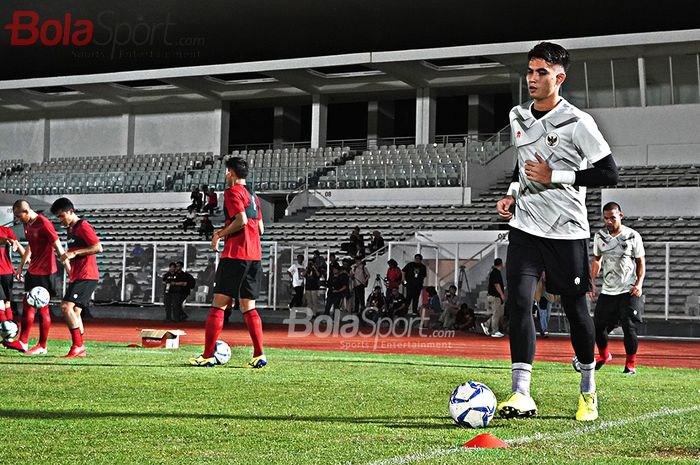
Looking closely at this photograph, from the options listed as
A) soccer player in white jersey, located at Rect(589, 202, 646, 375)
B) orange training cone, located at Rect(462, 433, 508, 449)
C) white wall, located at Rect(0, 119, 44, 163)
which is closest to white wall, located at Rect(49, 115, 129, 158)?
white wall, located at Rect(0, 119, 44, 163)

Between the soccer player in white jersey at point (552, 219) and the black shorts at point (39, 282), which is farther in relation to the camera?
the black shorts at point (39, 282)

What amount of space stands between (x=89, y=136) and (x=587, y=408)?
45.9 m

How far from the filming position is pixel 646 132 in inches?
1423

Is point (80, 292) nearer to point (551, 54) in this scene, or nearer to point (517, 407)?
point (517, 407)

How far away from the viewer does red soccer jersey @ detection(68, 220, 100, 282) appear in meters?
11.8

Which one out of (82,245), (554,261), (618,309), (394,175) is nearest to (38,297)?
(82,245)

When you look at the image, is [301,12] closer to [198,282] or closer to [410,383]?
[198,282]

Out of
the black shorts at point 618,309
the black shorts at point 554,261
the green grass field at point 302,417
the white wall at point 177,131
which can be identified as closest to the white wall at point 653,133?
the white wall at point 177,131

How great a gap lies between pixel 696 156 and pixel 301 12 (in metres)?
16.2

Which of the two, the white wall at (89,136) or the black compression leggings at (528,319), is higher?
the white wall at (89,136)

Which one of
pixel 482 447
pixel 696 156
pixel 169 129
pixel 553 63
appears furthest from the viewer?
pixel 169 129

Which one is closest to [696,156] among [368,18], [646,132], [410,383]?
[646,132]

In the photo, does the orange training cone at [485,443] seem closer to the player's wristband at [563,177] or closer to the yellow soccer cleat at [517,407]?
the yellow soccer cleat at [517,407]

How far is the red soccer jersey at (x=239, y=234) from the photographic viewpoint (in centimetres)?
1071
